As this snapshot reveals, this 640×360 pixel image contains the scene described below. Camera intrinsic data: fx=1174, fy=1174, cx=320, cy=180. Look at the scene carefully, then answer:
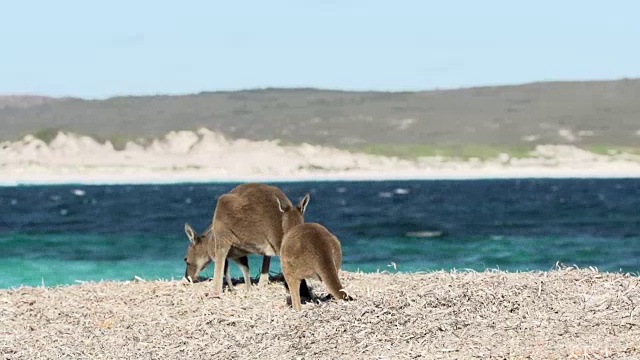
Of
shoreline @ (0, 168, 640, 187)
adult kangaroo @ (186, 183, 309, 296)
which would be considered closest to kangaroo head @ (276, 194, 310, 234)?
adult kangaroo @ (186, 183, 309, 296)

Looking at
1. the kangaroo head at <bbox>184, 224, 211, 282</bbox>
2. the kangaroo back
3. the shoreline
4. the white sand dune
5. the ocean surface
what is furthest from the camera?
the white sand dune

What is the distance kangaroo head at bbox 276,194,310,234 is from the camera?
10.3 meters

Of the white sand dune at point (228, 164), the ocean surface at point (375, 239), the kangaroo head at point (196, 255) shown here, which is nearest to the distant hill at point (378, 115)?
the white sand dune at point (228, 164)

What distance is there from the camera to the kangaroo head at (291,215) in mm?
10336

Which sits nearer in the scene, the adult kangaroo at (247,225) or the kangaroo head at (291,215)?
the kangaroo head at (291,215)

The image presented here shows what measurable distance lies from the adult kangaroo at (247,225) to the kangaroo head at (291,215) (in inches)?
0.8

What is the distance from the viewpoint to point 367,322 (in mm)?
8625

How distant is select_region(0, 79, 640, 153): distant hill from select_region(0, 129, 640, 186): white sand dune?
16.6ft

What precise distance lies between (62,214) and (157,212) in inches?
148

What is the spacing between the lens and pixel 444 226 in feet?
111

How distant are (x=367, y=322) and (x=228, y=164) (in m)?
82.7

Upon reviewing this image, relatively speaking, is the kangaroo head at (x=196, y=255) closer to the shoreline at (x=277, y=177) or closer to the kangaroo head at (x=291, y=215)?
the kangaroo head at (x=291, y=215)

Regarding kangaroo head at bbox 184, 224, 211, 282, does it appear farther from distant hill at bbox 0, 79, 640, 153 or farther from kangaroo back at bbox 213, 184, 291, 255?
distant hill at bbox 0, 79, 640, 153

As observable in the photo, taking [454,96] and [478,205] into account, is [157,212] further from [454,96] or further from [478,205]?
[454,96]
